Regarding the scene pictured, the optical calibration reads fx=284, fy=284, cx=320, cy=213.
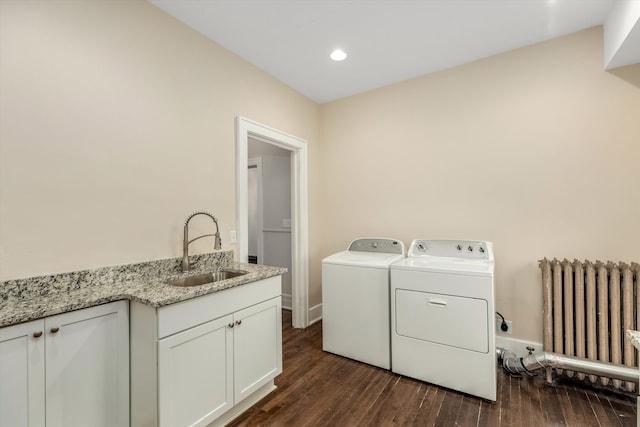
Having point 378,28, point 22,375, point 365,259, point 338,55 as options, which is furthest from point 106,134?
point 365,259

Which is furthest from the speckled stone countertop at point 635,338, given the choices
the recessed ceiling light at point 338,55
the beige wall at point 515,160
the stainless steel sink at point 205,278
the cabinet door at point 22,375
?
the recessed ceiling light at point 338,55

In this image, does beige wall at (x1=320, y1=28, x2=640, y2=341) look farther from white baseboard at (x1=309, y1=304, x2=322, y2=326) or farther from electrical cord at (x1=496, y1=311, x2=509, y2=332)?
white baseboard at (x1=309, y1=304, x2=322, y2=326)

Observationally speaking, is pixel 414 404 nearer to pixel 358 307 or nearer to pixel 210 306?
pixel 358 307

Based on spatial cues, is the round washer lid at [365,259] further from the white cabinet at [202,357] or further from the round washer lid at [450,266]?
the white cabinet at [202,357]

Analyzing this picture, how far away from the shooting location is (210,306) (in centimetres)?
164

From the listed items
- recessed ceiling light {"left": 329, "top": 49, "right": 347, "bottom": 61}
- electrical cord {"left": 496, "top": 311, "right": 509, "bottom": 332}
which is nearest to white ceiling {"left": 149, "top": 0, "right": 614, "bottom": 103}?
recessed ceiling light {"left": 329, "top": 49, "right": 347, "bottom": 61}

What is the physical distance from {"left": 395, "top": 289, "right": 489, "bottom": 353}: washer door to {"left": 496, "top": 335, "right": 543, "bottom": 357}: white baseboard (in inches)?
28.2

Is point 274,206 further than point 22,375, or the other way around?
point 274,206

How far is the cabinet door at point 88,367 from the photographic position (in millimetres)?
1305

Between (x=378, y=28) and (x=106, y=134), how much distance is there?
2.01 meters

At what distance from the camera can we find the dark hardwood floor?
1.78m

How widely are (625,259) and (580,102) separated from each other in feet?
4.04

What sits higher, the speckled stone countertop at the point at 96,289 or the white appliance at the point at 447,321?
the speckled stone countertop at the point at 96,289

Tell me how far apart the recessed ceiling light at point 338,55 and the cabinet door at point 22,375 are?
2627mm
